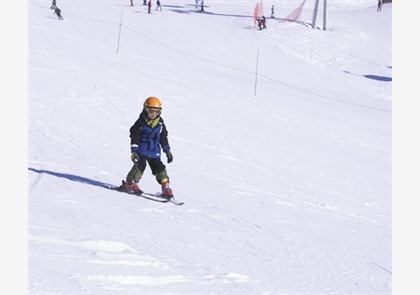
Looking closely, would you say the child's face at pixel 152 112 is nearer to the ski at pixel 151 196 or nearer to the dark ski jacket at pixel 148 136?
the dark ski jacket at pixel 148 136

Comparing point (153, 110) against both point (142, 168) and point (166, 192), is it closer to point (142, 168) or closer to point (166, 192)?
point (142, 168)

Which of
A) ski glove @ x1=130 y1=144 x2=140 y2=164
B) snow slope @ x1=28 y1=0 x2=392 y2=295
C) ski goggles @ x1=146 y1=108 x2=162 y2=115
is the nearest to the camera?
snow slope @ x1=28 y1=0 x2=392 y2=295

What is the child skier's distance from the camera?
27.8 feet

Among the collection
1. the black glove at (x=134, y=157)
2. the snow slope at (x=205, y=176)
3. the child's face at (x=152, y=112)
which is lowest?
the snow slope at (x=205, y=176)

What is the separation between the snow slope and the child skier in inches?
16.2

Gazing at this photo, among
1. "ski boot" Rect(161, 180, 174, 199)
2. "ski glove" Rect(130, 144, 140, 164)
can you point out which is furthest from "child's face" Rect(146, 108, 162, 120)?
"ski boot" Rect(161, 180, 174, 199)

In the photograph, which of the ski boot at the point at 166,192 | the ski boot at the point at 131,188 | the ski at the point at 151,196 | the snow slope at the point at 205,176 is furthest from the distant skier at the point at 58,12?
the ski boot at the point at 166,192

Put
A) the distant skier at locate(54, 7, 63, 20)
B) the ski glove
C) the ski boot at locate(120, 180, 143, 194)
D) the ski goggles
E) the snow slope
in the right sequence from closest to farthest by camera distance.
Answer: the snow slope, the ski goggles, the ski glove, the ski boot at locate(120, 180, 143, 194), the distant skier at locate(54, 7, 63, 20)

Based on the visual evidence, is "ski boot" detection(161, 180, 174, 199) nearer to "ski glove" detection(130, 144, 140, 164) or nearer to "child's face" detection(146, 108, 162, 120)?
"ski glove" detection(130, 144, 140, 164)

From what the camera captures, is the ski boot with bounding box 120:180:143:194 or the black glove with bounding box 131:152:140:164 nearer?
the black glove with bounding box 131:152:140:164

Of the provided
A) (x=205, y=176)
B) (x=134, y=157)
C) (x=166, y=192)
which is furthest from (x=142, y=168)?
Result: (x=205, y=176)

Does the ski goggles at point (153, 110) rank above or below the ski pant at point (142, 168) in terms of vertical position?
above

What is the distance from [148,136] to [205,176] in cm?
247

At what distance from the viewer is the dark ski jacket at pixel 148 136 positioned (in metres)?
8.56
